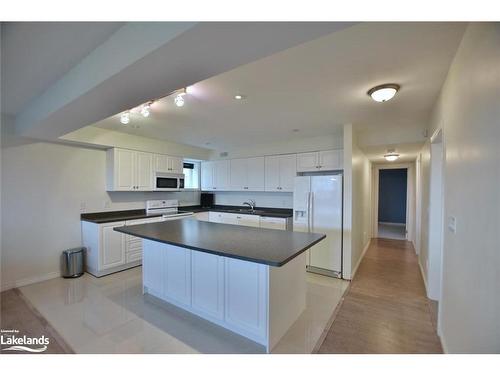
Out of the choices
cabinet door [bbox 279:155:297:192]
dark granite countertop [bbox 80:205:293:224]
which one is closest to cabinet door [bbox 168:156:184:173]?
dark granite countertop [bbox 80:205:293:224]

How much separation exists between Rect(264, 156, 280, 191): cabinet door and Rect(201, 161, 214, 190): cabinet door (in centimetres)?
158

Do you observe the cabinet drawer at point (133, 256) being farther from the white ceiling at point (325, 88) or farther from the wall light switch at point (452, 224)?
the wall light switch at point (452, 224)

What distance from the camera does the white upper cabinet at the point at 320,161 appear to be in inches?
151

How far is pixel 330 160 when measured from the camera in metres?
3.90

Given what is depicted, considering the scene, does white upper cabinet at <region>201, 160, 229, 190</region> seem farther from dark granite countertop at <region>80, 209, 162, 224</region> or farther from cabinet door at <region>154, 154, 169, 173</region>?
dark granite countertop at <region>80, 209, 162, 224</region>

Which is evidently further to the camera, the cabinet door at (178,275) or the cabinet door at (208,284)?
the cabinet door at (178,275)

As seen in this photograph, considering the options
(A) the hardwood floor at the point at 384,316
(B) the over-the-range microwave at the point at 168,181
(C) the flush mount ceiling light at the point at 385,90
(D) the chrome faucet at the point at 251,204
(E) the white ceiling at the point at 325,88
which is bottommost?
(A) the hardwood floor at the point at 384,316

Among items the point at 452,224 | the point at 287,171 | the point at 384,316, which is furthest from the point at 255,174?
the point at 452,224

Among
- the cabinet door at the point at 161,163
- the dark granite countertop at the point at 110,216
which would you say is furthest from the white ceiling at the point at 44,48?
the cabinet door at the point at 161,163

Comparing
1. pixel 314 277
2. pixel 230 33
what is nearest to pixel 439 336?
pixel 314 277

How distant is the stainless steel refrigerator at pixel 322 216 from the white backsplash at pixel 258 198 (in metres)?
0.99

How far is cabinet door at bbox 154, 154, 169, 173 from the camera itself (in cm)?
446
